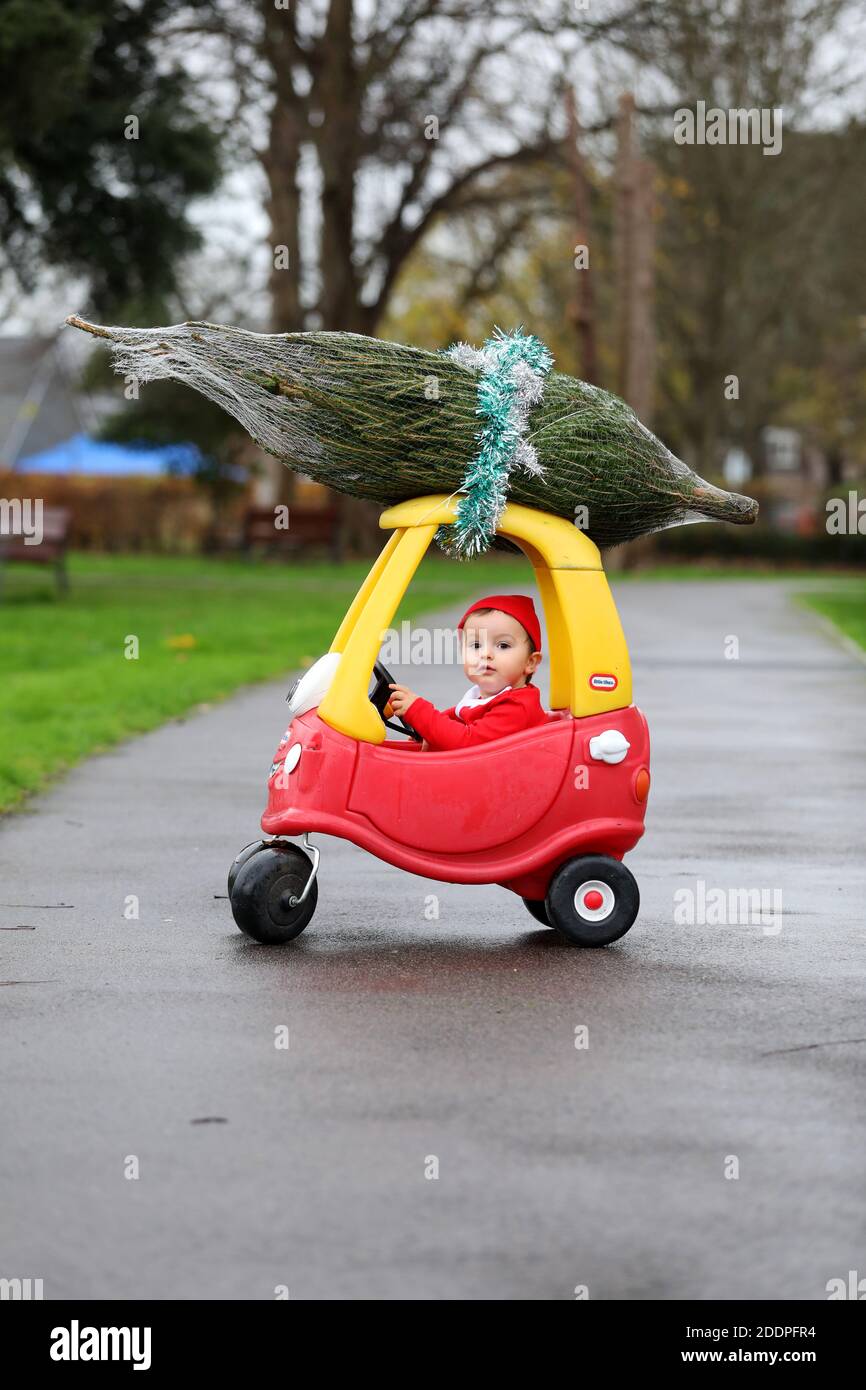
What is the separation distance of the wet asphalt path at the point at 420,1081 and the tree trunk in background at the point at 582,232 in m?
24.7

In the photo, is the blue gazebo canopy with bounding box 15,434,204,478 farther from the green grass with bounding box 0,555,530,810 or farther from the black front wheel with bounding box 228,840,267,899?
the black front wheel with bounding box 228,840,267,899

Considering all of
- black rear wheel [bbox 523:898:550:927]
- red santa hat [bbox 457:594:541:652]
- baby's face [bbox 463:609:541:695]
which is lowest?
black rear wheel [bbox 523:898:550:927]

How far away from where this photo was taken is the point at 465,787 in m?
6.25

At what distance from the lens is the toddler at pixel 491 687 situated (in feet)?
20.9

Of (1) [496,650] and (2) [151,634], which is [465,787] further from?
(2) [151,634]

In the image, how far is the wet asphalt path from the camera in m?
3.66

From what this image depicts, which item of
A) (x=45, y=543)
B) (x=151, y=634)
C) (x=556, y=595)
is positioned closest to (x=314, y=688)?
(x=556, y=595)

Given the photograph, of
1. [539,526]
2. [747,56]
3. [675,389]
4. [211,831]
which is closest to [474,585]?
[747,56]

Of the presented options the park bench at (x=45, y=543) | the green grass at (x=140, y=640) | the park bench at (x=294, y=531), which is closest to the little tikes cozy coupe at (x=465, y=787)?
the green grass at (x=140, y=640)

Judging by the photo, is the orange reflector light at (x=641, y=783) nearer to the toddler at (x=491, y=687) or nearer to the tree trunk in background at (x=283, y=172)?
the toddler at (x=491, y=687)

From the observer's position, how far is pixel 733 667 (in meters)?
16.3

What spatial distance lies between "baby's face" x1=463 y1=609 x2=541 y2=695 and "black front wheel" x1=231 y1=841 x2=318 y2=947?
2.65ft
